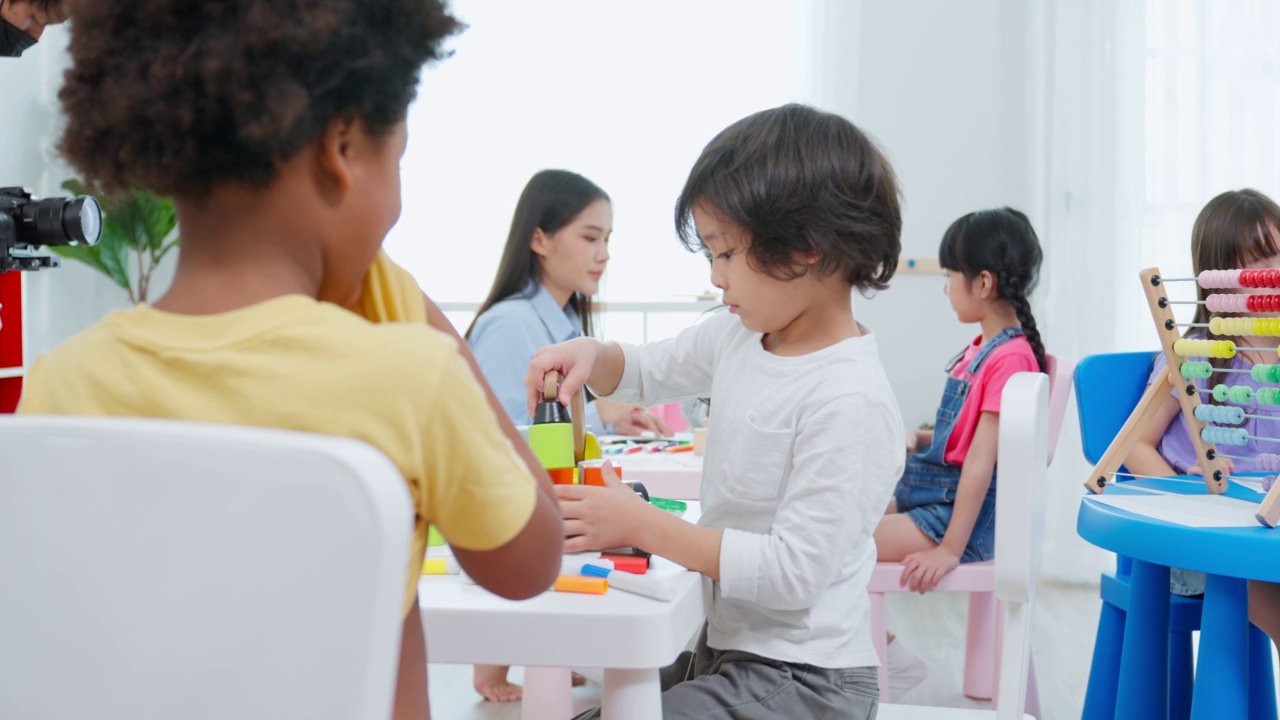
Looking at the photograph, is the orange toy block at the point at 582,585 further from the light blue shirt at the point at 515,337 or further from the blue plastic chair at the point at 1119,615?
the light blue shirt at the point at 515,337

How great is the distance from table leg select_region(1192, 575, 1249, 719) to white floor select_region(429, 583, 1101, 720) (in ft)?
3.63

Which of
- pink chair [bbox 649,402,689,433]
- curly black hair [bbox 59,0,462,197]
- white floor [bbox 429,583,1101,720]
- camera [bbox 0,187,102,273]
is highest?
curly black hair [bbox 59,0,462,197]

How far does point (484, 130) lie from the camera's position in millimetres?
4367

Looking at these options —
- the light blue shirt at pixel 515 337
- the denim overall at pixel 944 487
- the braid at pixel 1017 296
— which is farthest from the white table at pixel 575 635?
the braid at pixel 1017 296

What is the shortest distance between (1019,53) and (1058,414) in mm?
2311

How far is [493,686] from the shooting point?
2.57 meters

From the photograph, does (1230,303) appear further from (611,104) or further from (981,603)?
(611,104)

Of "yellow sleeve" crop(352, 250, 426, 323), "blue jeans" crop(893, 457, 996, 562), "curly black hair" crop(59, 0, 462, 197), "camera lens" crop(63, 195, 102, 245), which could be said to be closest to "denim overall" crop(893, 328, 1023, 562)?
"blue jeans" crop(893, 457, 996, 562)

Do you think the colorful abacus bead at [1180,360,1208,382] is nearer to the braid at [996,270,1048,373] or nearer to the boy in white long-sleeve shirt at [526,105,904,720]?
the boy in white long-sleeve shirt at [526,105,904,720]

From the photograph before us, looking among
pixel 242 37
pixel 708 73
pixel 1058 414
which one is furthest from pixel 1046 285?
pixel 242 37

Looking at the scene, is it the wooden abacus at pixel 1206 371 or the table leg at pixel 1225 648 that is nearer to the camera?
the table leg at pixel 1225 648

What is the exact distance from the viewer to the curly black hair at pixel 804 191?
48.6 inches

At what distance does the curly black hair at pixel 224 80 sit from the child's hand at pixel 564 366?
0.66 meters

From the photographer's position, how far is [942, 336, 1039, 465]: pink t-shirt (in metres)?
2.27
